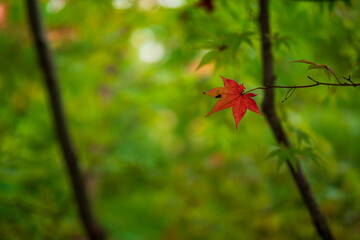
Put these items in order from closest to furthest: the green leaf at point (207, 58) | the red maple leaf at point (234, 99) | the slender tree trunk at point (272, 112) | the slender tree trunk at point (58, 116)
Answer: the red maple leaf at point (234, 99)
the green leaf at point (207, 58)
the slender tree trunk at point (272, 112)
the slender tree trunk at point (58, 116)

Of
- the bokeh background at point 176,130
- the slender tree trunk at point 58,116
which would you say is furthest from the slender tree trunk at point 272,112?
the slender tree trunk at point 58,116

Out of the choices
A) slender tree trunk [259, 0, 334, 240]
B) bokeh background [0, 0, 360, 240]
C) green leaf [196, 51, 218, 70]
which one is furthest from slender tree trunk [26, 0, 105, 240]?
slender tree trunk [259, 0, 334, 240]

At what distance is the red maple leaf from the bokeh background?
46 cm

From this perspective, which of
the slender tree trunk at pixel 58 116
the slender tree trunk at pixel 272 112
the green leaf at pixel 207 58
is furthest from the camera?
the slender tree trunk at pixel 58 116

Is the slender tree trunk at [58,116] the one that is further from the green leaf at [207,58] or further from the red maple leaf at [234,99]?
the red maple leaf at [234,99]

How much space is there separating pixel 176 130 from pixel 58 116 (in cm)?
116

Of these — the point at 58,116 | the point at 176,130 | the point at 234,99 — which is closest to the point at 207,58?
the point at 234,99

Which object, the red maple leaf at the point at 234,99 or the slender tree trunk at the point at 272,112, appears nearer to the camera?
the red maple leaf at the point at 234,99

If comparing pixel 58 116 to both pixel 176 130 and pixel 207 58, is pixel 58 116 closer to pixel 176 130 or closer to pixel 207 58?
pixel 207 58

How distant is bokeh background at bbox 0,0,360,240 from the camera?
4.58 ft

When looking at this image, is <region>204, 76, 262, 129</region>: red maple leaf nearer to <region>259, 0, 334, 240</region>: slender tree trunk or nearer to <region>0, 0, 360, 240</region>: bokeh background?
<region>259, 0, 334, 240</region>: slender tree trunk

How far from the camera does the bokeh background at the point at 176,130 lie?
140cm

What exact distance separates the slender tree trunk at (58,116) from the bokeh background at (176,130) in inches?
10.5

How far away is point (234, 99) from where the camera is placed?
0.68 m
